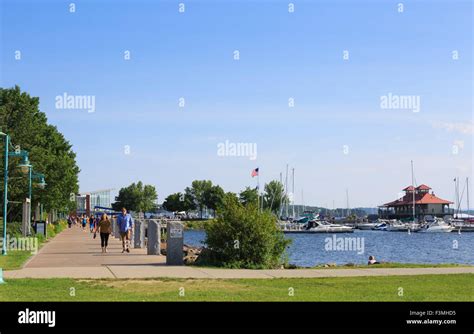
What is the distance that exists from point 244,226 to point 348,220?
15257 cm

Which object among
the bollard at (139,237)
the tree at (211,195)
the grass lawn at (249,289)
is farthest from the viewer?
the tree at (211,195)

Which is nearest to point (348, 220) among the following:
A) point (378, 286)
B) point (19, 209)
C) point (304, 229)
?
point (304, 229)

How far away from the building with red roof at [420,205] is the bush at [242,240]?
129m

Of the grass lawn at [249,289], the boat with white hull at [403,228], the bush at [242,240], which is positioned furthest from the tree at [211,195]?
the grass lawn at [249,289]

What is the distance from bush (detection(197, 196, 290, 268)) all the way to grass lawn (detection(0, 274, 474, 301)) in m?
3.87

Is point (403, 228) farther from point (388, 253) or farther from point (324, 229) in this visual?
point (388, 253)

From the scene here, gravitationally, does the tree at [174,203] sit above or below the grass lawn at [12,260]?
above

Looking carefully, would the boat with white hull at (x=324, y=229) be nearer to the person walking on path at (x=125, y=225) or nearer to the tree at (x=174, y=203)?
the tree at (x=174, y=203)

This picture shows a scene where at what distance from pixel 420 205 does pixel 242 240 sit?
435ft

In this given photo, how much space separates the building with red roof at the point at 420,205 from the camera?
144375 mm
